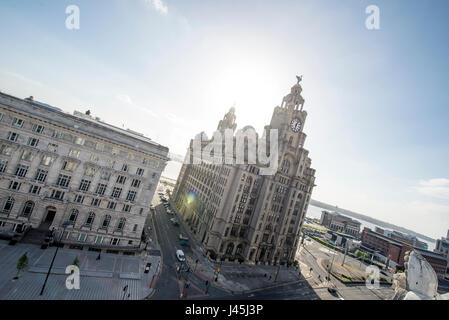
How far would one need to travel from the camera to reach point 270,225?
67375 mm

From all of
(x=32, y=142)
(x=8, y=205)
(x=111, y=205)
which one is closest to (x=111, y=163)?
(x=111, y=205)

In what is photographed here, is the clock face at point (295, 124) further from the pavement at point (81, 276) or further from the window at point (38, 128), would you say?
the window at point (38, 128)

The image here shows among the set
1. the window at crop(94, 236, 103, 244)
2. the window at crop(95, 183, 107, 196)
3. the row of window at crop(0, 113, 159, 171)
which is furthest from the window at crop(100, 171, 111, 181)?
the window at crop(94, 236, 103, 244)

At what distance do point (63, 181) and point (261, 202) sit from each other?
158ft

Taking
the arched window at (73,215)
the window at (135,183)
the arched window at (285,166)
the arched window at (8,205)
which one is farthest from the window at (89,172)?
the arched window at (285,166)

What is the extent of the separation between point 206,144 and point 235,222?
140ft

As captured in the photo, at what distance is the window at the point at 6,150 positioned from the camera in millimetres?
38581

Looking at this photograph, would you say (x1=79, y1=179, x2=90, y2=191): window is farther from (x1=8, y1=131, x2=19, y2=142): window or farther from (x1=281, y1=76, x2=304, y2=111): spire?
(x1=281, y1=76, x2=304, y2=111): spire

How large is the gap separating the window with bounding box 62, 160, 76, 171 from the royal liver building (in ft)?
119

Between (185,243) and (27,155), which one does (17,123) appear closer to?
(27,155)
